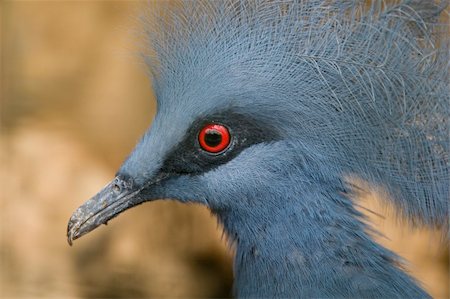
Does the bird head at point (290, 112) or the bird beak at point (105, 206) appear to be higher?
the bird head at point (290, 112)

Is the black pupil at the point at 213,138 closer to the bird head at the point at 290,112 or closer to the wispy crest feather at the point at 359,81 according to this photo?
the bird head at the point at 290,112

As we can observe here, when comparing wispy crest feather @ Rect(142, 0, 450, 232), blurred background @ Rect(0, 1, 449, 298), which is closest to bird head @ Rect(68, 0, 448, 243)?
wispy crest feather @ Rect(142, 0, 450, 232)

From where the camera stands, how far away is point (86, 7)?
5.96 meters

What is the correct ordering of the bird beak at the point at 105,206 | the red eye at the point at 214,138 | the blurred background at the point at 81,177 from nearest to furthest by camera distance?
the red eye at the point at 214,138
the bird beak at the point at 105,206
the blurred background at the point at 81,177

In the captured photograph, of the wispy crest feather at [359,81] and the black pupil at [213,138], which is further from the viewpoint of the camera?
the black pupil at [213,138]

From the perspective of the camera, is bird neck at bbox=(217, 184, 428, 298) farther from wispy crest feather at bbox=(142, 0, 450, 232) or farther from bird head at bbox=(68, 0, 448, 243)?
wispy crest feather at bbox=(142, 0, 450, 232)

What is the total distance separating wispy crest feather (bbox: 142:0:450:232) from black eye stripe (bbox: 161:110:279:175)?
82 mm

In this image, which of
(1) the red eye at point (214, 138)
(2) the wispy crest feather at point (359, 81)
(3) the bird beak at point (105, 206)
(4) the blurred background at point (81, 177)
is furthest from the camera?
(4) the blurred background at point (81, 177)

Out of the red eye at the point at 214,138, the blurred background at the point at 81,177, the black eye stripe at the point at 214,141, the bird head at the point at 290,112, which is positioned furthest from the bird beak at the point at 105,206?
the blurred background at the point at 81,177

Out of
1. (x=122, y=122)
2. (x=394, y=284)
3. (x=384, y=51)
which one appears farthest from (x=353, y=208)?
(x=122, y=122)

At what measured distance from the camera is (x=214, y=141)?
107 inches

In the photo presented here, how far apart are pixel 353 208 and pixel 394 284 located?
31 centimetres

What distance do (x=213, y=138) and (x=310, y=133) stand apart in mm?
359

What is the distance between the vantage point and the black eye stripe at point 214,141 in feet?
8.86
